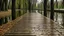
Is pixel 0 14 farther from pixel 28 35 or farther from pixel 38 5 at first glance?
pixel 38 5

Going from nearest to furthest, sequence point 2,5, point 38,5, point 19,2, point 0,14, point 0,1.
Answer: point 0,14
point 0,1
point 2,5
point 19,2
point 38,5

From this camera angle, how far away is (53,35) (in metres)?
3.46

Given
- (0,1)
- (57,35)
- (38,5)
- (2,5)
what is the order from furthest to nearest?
(38,5), (2,5), (0,1), (57,35)

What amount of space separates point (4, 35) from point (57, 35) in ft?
3.11

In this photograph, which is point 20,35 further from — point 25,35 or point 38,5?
point 38,5

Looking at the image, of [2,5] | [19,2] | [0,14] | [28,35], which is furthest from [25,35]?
[19,2]

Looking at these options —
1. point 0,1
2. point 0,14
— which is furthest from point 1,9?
point 0,14

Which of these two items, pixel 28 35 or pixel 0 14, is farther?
pixel 0 14

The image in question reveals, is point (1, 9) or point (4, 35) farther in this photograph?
point (1, 9)

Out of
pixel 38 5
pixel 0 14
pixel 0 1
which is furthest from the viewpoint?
pixel 38 5

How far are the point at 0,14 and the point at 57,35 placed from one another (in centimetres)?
1007

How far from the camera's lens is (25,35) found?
3.56m

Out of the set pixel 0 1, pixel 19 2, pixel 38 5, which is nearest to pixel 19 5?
pixel 19 2

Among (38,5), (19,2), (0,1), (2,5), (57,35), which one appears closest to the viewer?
(57,35)
